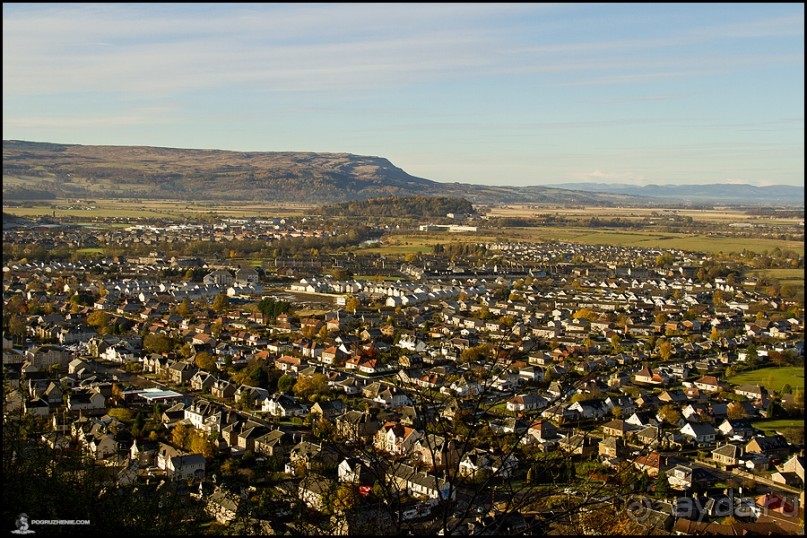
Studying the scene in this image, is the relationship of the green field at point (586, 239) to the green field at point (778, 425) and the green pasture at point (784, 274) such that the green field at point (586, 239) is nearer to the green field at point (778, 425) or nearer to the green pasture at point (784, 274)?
the green pasture at point (784, 274)

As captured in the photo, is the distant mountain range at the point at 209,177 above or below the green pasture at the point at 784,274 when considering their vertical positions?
above

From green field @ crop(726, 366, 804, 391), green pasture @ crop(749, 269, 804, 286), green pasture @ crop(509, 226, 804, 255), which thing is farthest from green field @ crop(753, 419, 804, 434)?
green pasture @ crop(509, 226, 804, 255)

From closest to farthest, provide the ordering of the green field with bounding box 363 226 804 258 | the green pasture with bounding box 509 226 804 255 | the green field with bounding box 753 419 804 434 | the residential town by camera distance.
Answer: the residential town
the green field with bounding box 753 419 804 434
the green pasture with bounding box 509 226 804 255
the green field with bounding box 363 226 804 258

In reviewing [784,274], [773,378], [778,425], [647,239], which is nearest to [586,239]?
[647,239]

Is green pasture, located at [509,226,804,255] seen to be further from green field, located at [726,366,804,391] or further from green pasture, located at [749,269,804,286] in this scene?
green field, located at [726,366,804,391]

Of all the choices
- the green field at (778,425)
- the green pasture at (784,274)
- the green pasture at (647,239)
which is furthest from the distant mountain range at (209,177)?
the green field at (778,425)

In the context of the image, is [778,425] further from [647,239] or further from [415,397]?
[647,239]

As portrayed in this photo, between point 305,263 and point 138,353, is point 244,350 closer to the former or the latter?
point 138,353
